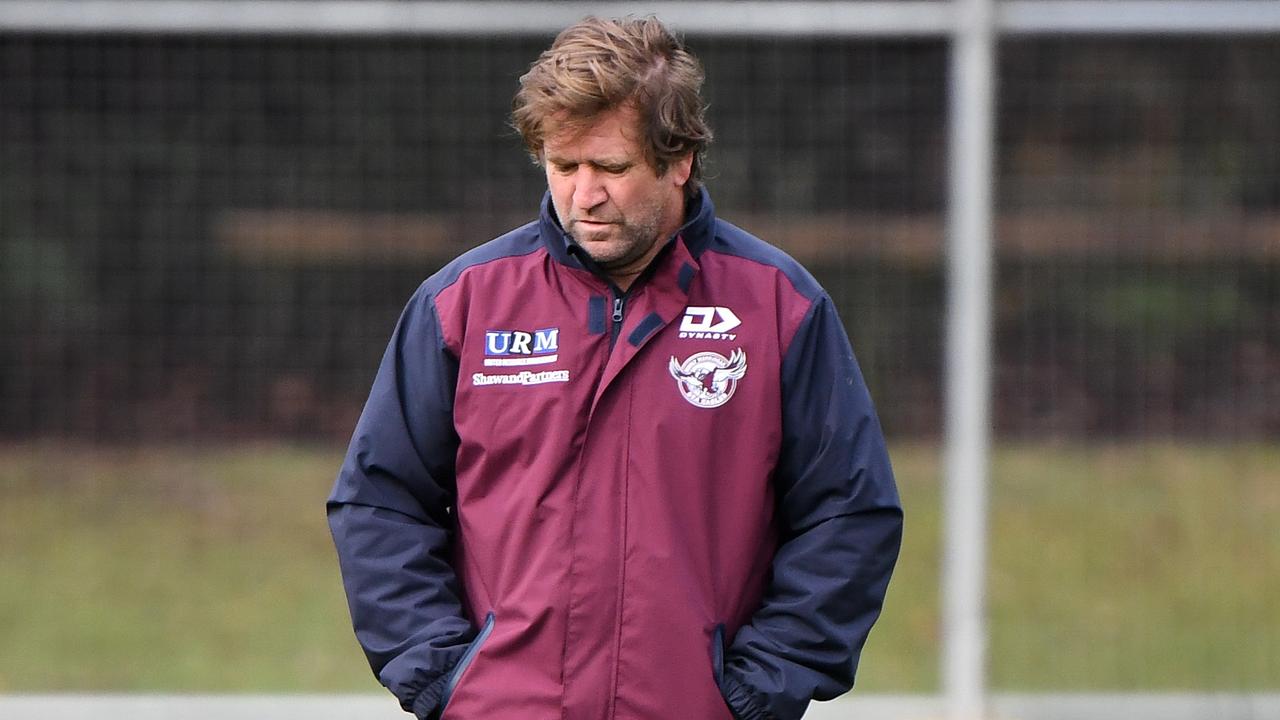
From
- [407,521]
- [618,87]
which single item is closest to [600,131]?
[618,87]

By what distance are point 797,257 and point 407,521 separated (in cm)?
250

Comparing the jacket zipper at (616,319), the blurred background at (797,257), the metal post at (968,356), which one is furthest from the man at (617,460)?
the blurred background at (797,257)

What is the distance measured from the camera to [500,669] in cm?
221

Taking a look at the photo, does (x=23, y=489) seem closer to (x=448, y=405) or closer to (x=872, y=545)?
(x=448, y=405)

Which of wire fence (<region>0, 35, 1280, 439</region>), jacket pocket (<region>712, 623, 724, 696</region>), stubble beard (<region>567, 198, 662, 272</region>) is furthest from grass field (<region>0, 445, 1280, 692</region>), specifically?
stubble beard (<region>567, 198, 662, 272</region>)

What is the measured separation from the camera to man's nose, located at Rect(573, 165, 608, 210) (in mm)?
2180

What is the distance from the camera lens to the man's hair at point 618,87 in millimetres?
2166

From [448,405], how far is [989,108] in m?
2.20

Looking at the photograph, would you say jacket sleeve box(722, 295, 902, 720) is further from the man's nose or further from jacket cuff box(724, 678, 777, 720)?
the man's nose

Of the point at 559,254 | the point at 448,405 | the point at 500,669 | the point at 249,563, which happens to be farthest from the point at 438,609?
the point at 249,563

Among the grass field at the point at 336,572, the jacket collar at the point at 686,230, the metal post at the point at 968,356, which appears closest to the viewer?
the jacket collar at the point at 686,230

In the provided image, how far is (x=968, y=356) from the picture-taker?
4.13m

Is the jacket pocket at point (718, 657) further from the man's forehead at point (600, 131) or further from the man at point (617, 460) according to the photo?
the man's forehead at point (600, 131)

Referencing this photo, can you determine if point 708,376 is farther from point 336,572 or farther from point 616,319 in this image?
point 336,572
